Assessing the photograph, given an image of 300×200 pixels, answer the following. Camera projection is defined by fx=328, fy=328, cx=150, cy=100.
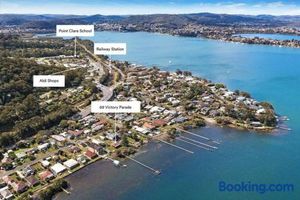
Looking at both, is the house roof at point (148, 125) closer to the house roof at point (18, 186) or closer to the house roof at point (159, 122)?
the house roof at point (159, 122)

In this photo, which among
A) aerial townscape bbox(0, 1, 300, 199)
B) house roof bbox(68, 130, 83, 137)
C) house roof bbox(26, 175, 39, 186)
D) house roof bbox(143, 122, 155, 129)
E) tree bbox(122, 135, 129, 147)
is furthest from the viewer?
house roof bbox(143, 122, 155, 129)

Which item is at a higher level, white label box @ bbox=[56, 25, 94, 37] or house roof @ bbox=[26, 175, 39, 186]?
white label box @ bbox=[56, 25, 94, 37]

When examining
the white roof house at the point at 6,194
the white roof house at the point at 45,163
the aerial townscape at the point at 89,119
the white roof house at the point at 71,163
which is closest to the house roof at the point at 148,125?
the aerial townscape at the point at 89,119

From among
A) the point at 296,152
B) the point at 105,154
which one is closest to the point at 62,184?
the point at 105,154

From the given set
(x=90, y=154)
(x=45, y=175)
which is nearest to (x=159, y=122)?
(x=90, y=154)

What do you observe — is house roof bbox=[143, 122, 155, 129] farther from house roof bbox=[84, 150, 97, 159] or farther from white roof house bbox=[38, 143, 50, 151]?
white roof house bbox=[38, 143, 50, 151]

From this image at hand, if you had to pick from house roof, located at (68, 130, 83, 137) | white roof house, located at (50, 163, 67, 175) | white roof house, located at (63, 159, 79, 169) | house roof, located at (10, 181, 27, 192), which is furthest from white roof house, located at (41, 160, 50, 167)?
house roof, located at (68, 130, 83, 137)

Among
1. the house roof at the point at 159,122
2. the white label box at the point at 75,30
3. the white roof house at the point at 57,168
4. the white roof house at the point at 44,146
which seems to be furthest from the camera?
the house roof at the point at 159,122

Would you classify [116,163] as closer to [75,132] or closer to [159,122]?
[75,132]

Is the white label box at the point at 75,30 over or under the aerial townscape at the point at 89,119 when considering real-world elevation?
over
